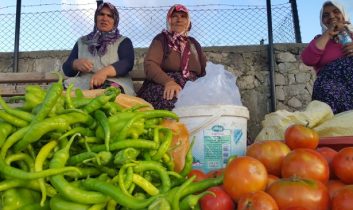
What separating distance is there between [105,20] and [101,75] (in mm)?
724

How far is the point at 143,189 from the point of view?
1.64m

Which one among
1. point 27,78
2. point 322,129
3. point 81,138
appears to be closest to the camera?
point 81,138

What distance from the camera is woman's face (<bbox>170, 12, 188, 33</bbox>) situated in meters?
3.97

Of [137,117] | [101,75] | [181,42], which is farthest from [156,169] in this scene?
[181,42]

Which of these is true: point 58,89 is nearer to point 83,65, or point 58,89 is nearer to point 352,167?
point 352,167

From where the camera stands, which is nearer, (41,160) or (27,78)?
(41,160)

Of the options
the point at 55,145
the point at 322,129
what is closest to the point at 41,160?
the point at 55,145

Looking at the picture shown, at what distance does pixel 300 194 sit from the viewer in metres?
1.54

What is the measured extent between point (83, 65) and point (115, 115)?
78.0 inches

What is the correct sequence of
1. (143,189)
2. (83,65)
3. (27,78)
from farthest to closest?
(27,78) < (83,65) < (143,189)

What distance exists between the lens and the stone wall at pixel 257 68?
5.16 metres

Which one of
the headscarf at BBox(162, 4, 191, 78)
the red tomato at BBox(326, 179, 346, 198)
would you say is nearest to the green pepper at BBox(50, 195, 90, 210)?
the red tomato at BBox(326, 179, 346, 198)

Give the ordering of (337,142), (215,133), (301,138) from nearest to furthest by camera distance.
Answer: (301,138), (337,142), (215,133)

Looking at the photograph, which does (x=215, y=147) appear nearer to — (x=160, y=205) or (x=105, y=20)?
(x=160, y=205)
